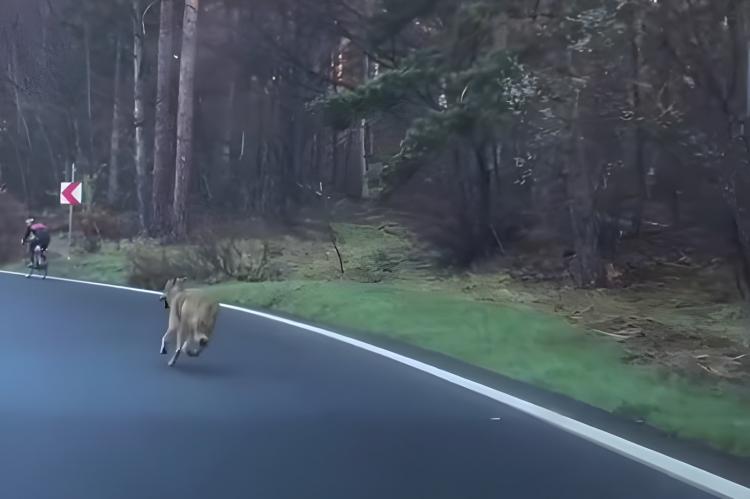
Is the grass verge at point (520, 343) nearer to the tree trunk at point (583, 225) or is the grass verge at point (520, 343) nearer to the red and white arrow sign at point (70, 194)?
the tree trunk at point (583, 225)

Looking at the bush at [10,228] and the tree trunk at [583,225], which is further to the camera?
the bush at [10,228]

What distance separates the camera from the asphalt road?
693 cm

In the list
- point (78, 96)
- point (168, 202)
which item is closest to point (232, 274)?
point (168, 202)

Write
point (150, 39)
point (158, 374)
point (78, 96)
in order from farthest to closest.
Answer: point (78, 96) → point (150, 39) → point (158, 374)

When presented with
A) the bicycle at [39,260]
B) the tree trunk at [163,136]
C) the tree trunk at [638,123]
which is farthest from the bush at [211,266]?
the tree trunk at [638,123]

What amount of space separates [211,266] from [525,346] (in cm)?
1315

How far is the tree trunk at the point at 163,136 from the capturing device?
34.8m

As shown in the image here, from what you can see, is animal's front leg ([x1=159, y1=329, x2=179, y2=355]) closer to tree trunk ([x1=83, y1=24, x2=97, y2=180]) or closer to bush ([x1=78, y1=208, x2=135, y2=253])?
bush ([x1=78, y1=208, x2=135, y2=253])

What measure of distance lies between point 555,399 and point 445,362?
2.64 metres

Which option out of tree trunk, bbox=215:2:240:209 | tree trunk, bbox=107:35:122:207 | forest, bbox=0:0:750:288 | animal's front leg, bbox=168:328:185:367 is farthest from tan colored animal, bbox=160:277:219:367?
tree trunk, bbox=107:35:122:207

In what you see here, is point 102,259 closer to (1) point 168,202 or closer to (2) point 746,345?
(1) point 168,202

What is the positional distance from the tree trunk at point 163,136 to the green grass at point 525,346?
12.5 meters

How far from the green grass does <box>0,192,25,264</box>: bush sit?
17514mm

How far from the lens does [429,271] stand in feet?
87.1
